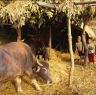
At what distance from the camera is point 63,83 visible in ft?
37.2

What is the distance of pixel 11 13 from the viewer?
1143cm

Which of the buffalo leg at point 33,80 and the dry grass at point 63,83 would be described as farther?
the buffalo leg at point 33,80

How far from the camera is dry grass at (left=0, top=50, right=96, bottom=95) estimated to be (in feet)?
35.5

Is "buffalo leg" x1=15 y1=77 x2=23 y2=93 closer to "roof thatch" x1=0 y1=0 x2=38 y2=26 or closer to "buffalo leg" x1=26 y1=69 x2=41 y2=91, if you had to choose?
"buffalo leg" x1=26 y1=69 x2=41 y2=91

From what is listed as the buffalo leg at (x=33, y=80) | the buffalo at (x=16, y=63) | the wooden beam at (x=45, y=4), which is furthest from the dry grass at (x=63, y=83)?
the wooden beam at (x=45, y=4)

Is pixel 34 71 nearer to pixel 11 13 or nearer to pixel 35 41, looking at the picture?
pixel 11 13

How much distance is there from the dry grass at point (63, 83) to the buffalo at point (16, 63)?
Answer: 28 centimetres

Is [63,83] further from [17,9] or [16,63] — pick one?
[17,9]

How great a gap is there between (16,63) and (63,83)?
176 cm

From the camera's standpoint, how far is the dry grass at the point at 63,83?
10.8 metres

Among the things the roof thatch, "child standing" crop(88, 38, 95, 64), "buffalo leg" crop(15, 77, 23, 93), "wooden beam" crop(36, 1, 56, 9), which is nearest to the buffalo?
"buffalo leg" crop(15, 77, 23, 93)

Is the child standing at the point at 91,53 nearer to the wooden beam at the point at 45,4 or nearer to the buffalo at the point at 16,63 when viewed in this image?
the buffalo at the point at 16,63

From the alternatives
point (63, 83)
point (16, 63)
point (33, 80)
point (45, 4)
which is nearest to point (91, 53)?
point (63, 83)

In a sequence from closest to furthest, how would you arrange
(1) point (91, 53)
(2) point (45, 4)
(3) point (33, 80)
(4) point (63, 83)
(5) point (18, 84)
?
1. (2) point (45, 4)
2. (5) point (18, 84)
3. (3) point (33, 80)
4. (4) point (63, 83)
5. (1) point (91, 53)
